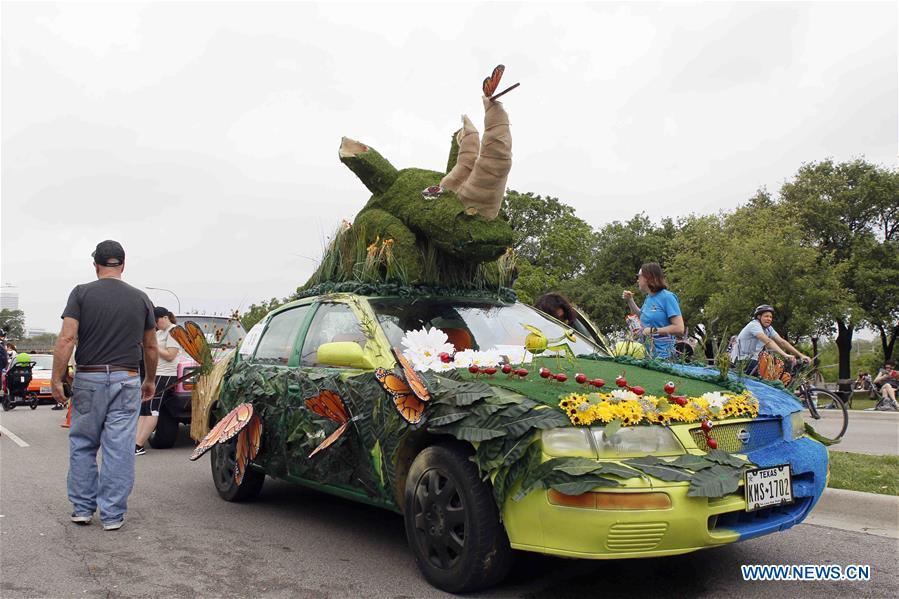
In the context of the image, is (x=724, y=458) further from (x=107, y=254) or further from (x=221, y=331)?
(x=221, y=331)

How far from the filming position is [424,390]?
12.3 feet

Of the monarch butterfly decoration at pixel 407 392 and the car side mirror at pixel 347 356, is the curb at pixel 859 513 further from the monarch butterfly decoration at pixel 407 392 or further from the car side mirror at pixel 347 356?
the car side mirror at pixel 347 356

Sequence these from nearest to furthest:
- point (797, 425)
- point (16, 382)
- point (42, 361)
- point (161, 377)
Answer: point (797, 425) → point (161, 377) → point (16, 382) → point (42, 361)

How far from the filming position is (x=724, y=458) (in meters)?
3.29

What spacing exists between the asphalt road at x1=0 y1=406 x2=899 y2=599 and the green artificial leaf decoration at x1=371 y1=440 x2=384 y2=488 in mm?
518

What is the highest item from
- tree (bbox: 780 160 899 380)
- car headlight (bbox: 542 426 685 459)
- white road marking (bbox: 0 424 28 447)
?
tree (bbox: 780 160 899 380)

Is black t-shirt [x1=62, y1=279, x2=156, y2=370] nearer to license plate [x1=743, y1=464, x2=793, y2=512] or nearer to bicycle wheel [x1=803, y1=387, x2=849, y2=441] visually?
license plate [x1=743, y1=464, x2=793, y2=512]

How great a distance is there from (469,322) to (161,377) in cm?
540

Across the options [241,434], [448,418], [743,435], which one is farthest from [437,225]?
[743,435]

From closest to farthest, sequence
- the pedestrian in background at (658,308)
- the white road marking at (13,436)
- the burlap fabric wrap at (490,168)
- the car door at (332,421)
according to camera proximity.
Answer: the car door at (332,421), the burlap fabric wrap at (490,168), the pedestrian in background at (658,308), the white road marking at (13,436)

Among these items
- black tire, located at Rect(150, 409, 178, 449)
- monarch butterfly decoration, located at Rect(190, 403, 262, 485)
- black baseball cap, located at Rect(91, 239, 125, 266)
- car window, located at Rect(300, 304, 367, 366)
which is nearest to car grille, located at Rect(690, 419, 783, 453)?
car window, located at Rect(300, 304, 367, 366)

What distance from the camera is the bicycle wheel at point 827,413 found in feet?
31.2

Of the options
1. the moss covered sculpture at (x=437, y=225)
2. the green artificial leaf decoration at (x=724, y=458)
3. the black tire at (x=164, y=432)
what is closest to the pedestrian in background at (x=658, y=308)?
the moss covered sculpture at (x=437, y=225)

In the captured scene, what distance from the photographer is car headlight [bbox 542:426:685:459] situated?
320 centimetres
